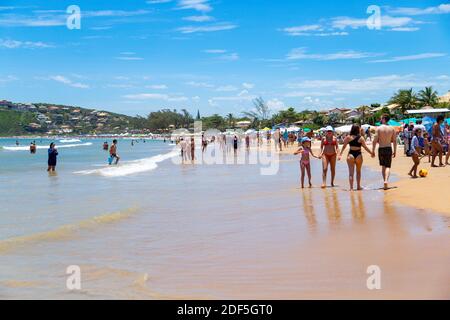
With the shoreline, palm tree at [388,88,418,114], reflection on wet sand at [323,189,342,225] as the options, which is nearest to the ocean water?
reflection on wet sand at [323,189,342,225]

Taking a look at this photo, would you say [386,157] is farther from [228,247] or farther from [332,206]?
[228,247]

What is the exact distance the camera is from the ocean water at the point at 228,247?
4793mm

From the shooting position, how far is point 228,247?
6492 mm

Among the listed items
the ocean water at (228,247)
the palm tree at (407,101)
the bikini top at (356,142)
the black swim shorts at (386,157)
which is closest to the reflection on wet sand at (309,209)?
the ocean water at (228,247)

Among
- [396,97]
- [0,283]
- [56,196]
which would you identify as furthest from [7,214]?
[396,97]

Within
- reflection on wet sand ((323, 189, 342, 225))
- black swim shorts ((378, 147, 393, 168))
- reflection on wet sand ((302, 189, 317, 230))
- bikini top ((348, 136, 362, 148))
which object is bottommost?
reflection on wet sand ((302, 189, 317, 230))

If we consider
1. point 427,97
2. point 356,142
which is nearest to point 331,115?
point 427,97

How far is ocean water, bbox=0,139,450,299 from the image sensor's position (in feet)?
15.7

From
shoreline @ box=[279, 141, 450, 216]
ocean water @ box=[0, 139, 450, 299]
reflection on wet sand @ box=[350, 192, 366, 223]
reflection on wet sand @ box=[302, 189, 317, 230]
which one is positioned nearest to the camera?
ocean water @ box=[0, 139, 450, 299]

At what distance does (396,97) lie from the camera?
69.2 metres

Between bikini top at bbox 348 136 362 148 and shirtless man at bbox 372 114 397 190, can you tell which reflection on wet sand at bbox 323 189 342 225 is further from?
shirtless man at bbox 372 114 397 190

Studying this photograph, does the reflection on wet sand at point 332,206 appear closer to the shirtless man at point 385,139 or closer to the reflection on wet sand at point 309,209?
the reflection on wet sand at point 309,209
